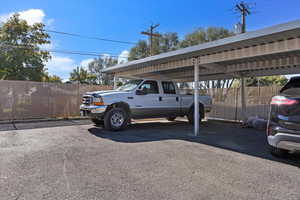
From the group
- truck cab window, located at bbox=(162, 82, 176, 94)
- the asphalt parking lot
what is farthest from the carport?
the asphalt parking lot

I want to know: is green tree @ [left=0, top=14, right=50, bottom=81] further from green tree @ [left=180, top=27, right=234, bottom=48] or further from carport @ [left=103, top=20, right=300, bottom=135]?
green tree @ [left=180, top=27, right=234, bottom=48]

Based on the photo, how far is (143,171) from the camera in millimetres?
3457

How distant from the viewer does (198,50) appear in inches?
248

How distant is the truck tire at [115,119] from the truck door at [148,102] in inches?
19.8

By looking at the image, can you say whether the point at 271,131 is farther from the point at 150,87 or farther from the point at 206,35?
the point at 206,35

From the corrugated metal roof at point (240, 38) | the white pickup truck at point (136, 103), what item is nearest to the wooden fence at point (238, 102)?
the white pickup truck at point (136, 103)

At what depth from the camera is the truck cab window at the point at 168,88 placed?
28.5 feet

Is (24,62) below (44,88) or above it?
above

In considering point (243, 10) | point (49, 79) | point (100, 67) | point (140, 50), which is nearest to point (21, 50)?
point (49, 79)

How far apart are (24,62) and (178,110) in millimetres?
15543

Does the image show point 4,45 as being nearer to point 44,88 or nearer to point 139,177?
point 44,88

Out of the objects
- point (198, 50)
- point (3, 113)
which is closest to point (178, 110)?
point (198, 50)

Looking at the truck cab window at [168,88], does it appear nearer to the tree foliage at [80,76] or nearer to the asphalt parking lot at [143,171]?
the asphalt parking lot at [143,171]

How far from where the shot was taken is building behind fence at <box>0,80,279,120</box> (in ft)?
31.9
